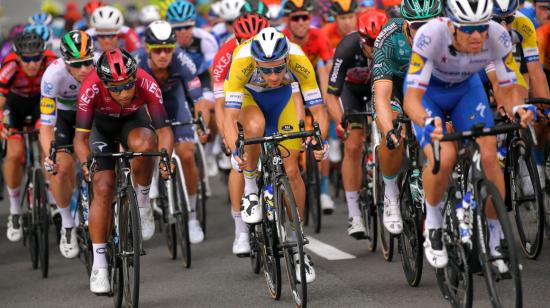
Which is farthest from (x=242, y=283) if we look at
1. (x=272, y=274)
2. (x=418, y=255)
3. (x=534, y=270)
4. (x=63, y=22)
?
(x=63, y=22)

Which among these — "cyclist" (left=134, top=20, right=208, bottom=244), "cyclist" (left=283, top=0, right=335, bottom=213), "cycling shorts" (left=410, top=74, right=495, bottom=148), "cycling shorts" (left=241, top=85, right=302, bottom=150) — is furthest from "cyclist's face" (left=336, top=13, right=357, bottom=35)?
"cycling shorts" (left=410, top=74, right=495, bottom=148)

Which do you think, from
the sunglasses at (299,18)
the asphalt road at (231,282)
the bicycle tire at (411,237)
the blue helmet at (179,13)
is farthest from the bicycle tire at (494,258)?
the blue helmet at (179,13)

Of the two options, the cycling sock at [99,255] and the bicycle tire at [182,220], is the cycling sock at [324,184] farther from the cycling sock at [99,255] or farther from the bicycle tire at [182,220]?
the cycling sock at [99,255]

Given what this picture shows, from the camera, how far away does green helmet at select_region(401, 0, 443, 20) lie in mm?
8320

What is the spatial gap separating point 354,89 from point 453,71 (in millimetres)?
3646

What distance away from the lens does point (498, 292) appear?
6.53 meters

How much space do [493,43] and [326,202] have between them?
19.8 ft

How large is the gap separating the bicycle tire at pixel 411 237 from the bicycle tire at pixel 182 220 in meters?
2.27

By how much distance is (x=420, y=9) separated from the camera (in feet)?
27.4

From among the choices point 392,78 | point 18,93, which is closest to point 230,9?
point 18,93

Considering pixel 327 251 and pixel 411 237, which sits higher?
pixel 411 237

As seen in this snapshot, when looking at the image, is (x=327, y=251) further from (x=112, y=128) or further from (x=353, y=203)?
(x=112, y=128)

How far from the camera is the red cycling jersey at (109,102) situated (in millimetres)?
8852

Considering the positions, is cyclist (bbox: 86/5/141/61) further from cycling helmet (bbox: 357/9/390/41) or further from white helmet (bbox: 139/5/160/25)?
white helmet (bbox: 139/5/160/25)
